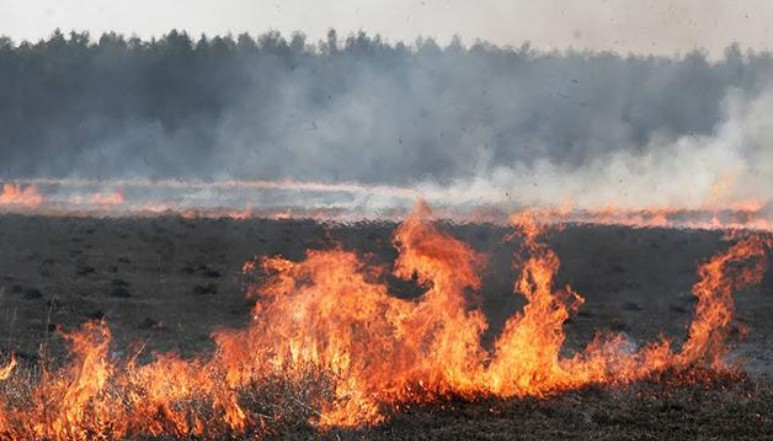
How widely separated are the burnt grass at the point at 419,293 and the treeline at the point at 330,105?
29.2 feet

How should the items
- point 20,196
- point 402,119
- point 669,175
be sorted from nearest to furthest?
point 669,175, point 20,196, point 402,119

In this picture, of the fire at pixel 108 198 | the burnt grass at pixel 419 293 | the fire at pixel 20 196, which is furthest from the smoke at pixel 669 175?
the fire at pixel 20 196

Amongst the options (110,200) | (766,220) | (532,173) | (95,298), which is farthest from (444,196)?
(110,200)

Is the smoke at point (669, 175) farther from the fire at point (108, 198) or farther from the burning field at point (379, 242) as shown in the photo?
the fire at point (108, 198)

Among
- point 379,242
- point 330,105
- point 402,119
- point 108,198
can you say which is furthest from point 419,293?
point 330,105

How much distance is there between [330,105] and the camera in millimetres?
70000

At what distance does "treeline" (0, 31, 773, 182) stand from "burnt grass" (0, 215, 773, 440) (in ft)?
29.2

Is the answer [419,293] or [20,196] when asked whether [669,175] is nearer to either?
[419,293]

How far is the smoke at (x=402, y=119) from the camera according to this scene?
47469 mm

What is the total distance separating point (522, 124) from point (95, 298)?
32919 millimetres

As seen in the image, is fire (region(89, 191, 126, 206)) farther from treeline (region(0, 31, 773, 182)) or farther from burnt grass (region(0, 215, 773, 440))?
burnt grass (region(0, 215, 773, 440))

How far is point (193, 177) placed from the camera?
70.6 m

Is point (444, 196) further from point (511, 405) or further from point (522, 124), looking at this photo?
point (511, 405)

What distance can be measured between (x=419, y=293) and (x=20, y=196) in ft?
119
